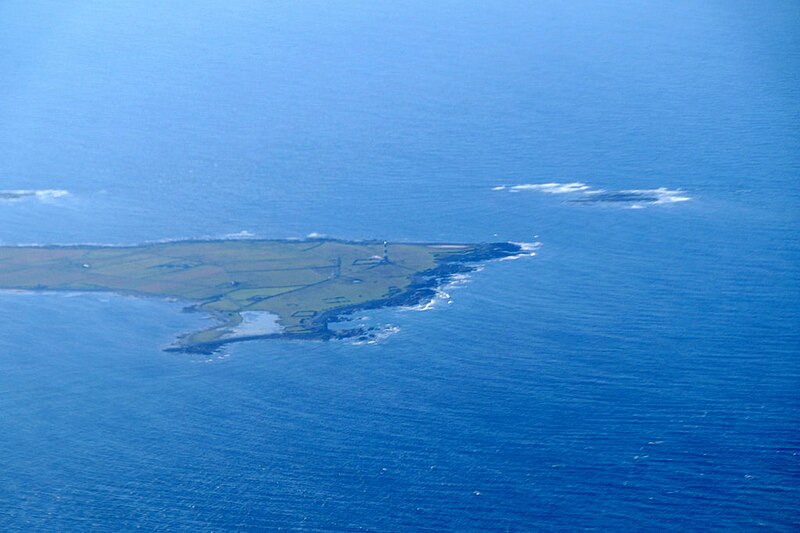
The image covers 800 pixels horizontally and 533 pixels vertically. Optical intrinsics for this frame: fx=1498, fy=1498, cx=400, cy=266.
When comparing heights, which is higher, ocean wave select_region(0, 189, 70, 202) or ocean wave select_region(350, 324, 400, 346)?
ocean wave select_region(0, 189, 70, 202)

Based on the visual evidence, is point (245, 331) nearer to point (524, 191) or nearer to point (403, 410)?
point (403, 410)

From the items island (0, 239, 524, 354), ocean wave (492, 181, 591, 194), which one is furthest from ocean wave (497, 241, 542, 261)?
ocean wave (492, 181, 591, 194)

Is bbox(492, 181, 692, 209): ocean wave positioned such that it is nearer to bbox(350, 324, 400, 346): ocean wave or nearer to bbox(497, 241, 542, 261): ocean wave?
bbox(497, 241, 542, 261): ocean wave

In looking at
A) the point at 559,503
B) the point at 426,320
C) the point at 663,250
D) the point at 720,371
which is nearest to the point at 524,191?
the point at 663,250

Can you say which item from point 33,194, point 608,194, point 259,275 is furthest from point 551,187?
point 33,194

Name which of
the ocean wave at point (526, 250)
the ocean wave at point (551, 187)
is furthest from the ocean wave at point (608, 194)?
the ocean wave at point (526, 250)

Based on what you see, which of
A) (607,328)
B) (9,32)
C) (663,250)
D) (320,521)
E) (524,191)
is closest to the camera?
(320,521)

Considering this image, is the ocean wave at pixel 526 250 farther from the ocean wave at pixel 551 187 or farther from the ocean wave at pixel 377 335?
the ocean wave at pixel 377 335
